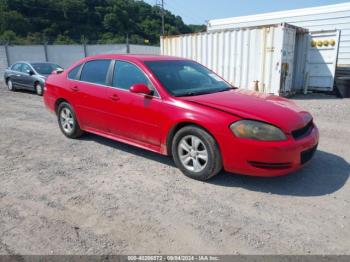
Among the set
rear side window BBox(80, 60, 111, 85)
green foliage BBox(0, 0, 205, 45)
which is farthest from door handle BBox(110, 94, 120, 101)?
green foliage BBox(0, 0, 205, 45)

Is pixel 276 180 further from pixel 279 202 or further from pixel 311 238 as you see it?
pixel 311 238

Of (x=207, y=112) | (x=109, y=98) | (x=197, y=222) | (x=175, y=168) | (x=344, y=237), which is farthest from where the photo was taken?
(x=109, y=98)

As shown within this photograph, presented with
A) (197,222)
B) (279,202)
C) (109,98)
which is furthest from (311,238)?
(109,98)

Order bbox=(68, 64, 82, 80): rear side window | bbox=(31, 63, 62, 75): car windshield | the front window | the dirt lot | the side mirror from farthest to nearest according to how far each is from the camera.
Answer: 1. the front window
2. bbox=(31, 63, 62, 75): car windshield
3. bbox=(68, 64, 82, 80): rear side window
4. the side mirror
5. the dirt lot

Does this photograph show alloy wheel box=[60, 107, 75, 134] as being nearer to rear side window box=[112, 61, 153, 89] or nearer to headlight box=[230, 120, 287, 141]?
rear side window box=[112, 61, 153, 89]

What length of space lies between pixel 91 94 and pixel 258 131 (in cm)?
292

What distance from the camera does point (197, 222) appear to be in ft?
10.5

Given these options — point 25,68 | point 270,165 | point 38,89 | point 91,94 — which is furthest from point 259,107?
point 25,68

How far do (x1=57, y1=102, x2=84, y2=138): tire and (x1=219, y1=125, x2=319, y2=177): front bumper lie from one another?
3178 mm

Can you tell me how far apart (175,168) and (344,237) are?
91.1 inches

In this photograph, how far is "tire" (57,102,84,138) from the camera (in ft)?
19.5

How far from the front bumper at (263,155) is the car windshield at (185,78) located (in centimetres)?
110

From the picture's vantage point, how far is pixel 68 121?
6.12m

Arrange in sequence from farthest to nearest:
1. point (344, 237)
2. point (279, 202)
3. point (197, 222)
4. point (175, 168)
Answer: point (175, 168) < point (279, 202) < point (197, 222) < point (344, 237)
